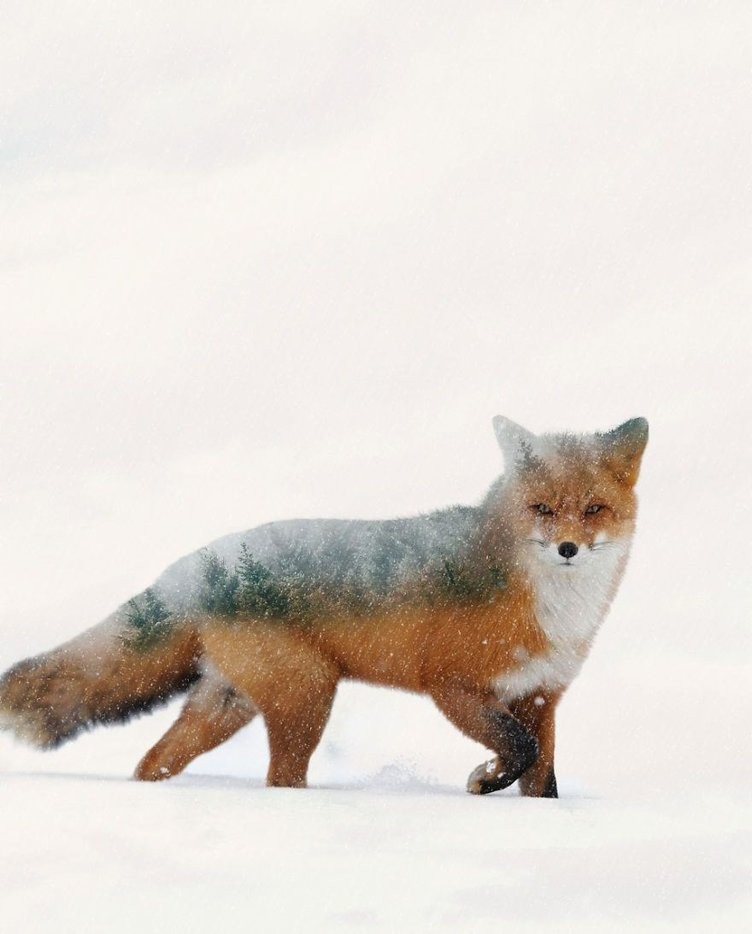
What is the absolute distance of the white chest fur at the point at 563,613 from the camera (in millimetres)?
6340

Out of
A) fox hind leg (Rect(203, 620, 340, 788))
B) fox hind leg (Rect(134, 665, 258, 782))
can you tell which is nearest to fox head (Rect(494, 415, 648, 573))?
fox hind leg (Rect(203, 620, 340, 788))

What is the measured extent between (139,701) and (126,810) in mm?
1568

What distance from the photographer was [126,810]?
526 cm

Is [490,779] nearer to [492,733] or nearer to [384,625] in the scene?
[492,733]

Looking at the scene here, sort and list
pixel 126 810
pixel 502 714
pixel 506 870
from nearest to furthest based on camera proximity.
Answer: pixel 506 870 < pixel 126 810 < pixel 502 714

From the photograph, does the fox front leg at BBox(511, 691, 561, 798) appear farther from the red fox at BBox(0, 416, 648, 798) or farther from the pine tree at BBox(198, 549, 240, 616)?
the pine tree at BBox(198, 549, 240, 616)

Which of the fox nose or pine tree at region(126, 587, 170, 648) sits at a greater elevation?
the fox nose

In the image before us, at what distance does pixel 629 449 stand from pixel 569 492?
1.45 ft

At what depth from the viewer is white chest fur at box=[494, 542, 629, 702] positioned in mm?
6340

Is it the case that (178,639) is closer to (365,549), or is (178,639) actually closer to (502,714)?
(365,549)

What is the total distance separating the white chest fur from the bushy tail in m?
1.69

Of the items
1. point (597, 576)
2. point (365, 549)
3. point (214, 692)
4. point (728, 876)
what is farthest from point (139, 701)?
point (728, 876)

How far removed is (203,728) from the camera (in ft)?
22.4

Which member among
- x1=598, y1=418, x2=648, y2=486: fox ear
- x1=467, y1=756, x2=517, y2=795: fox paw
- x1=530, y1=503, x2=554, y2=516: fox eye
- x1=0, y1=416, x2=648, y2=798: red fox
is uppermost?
x1=598, y1=418, x2=648, y2=486: fox ear
